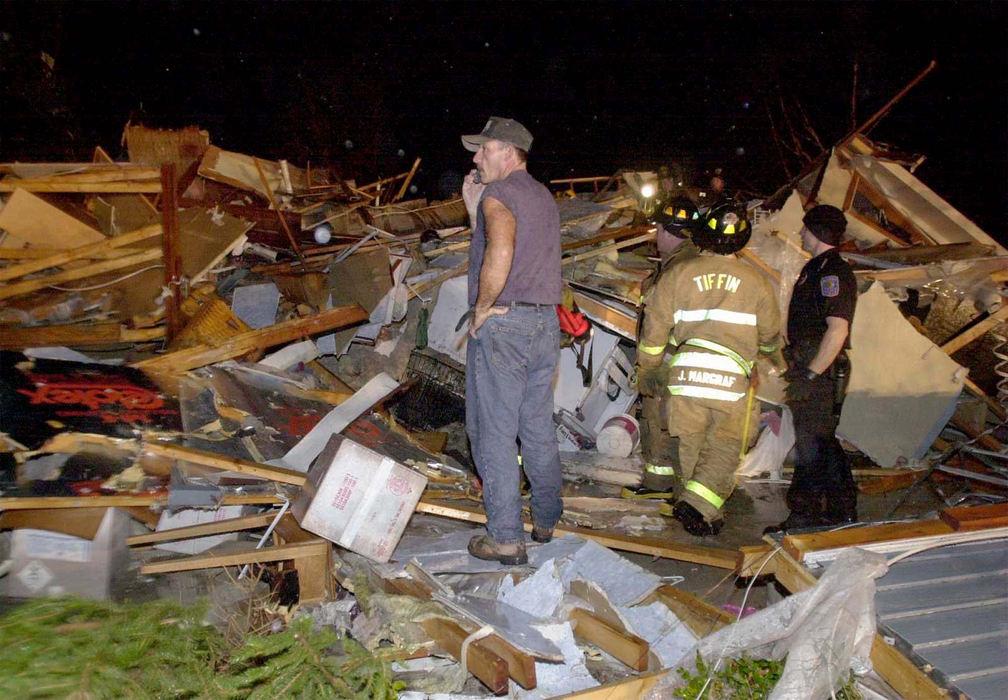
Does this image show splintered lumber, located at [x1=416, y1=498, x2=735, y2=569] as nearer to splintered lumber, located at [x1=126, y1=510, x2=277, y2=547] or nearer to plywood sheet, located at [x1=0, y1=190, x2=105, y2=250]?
splintered lumber, located at [x1=126, y1=510, x2=277, y2=547]

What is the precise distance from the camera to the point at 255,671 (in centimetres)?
200

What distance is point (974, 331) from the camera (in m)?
5.70

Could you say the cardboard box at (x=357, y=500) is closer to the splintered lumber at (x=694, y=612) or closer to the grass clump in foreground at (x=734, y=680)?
the splintered lumber at (x=694, y=612)

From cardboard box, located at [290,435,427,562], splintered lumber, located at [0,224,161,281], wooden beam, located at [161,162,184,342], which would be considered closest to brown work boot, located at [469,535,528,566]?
cardboard box, located at [290,435,427,562]

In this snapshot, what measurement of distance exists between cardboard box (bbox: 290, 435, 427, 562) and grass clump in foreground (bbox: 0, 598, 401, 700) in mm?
823

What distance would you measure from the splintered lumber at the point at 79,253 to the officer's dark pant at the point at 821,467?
506 cm

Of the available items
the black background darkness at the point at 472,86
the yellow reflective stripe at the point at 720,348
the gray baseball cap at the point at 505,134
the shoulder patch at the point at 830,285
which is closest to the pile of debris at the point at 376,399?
the yellow reflective stripe at the point at 720,348

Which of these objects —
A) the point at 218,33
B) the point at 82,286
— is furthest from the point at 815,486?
the point at 218,33

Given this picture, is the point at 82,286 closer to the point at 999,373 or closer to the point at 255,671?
the point at 255,671

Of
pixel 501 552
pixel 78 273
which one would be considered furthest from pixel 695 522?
pixel 78 273

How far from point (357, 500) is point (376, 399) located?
148 centimetres

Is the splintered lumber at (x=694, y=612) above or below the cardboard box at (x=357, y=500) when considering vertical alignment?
below

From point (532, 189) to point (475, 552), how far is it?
1.80 m

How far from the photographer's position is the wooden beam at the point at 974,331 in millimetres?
5637
